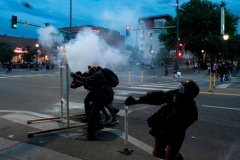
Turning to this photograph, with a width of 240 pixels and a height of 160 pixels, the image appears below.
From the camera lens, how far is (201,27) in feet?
119

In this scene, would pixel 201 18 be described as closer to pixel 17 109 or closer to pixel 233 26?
pixel 233 26

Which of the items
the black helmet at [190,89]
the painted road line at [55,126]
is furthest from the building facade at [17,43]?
the black helmet at [190,89]

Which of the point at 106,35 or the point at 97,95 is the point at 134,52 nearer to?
the point at 106,35

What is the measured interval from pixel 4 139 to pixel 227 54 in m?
23.6

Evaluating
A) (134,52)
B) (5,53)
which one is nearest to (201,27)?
(134,52)

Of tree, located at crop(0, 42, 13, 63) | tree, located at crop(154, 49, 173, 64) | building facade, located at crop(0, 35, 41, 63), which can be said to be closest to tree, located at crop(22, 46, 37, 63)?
tree, located at crop(0, 42, 13, 63)

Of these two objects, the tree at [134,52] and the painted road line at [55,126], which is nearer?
the painted road line at [55,126]

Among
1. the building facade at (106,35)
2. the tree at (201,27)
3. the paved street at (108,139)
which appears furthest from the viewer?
the tree at (201,27)

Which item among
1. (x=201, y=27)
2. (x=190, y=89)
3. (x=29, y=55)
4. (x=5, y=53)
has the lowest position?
(x=190, y=89)

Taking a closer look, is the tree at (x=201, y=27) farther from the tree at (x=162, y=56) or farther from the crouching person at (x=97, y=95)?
the crouching person at (x=97, y=95)

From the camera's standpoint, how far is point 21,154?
14.9 feet

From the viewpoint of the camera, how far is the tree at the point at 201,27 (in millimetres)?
35594

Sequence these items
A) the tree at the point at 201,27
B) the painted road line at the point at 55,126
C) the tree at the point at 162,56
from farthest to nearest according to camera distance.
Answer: the tree at the point at 162,56, the tree at the point at 201,27, the painted road line at the point at 55,126

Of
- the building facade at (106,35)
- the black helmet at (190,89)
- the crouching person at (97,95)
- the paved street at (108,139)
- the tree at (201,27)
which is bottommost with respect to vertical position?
Answer: the paved street at (108,139)
